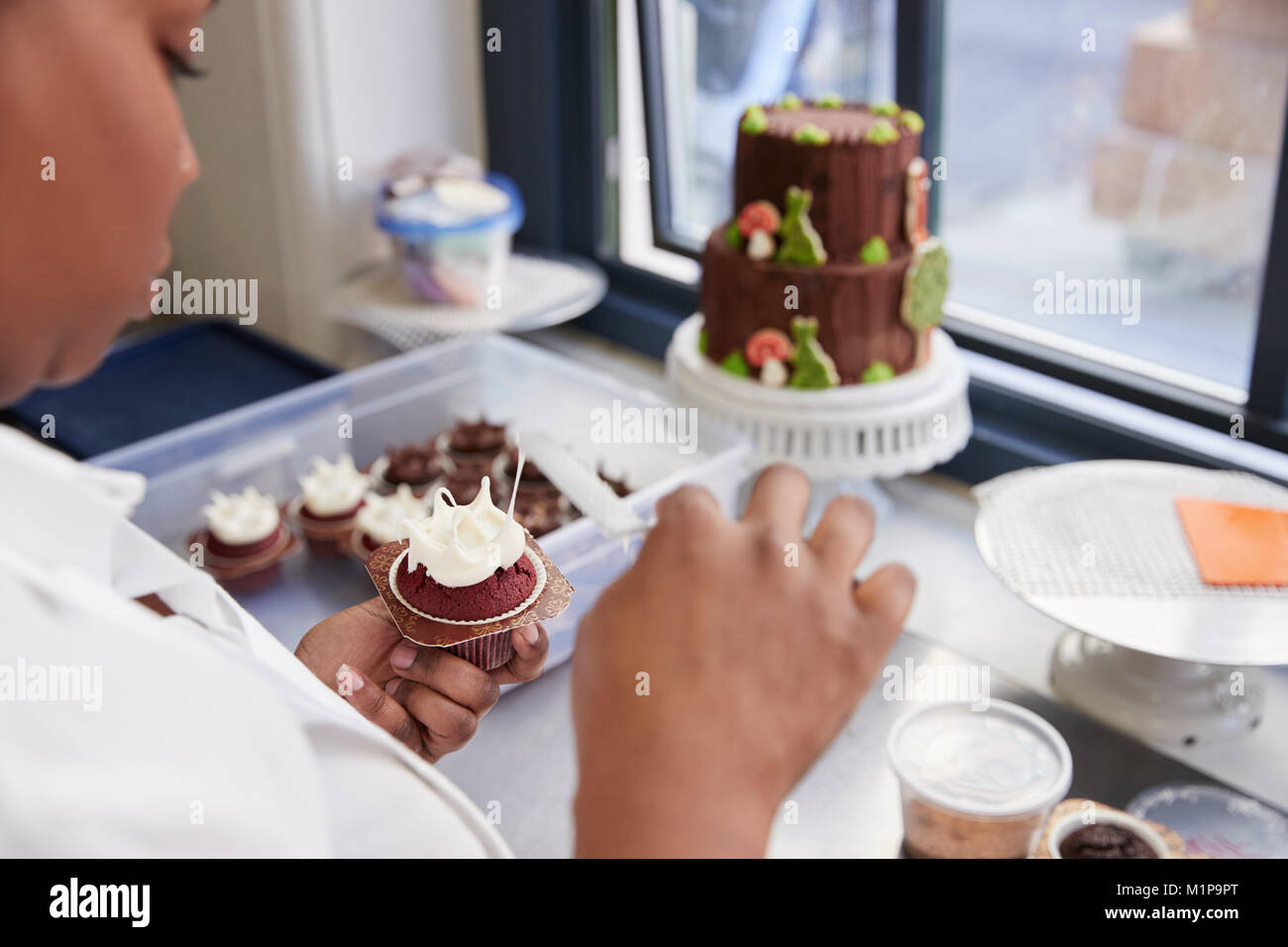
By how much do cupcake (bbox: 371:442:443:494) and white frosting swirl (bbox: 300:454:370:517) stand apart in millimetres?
29

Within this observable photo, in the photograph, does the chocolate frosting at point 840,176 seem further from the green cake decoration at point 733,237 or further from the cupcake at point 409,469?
the cupcake at point 409,469

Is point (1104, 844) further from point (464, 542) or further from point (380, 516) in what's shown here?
point (380, 516)

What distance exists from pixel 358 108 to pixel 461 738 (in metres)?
1.59

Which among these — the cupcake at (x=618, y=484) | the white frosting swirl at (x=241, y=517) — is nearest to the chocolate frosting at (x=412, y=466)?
the white frosting swirl at (x=241, y=517)

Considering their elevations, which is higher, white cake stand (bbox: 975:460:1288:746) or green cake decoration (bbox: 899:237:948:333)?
green cake decoration (bbox: 899:237:948:333)

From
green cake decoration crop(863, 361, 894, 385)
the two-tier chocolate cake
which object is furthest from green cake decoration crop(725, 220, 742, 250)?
green cake decoration crop(863, 361, 894, 385)

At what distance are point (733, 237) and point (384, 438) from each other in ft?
1.92

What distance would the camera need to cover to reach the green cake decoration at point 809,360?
1.34 m

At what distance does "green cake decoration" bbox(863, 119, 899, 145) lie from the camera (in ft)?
4.25

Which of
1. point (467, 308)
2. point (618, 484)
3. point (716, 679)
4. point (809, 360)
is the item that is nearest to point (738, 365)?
point (809, 360)

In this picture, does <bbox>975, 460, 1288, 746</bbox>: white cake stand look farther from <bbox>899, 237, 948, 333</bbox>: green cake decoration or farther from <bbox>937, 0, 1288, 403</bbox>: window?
<bbox>937, 0, 1288, 403</bbox>: window

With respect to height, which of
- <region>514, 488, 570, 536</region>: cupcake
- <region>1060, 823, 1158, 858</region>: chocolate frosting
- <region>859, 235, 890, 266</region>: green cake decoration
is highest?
<region>859, 235, 890, 266</region>: green cake decoration
